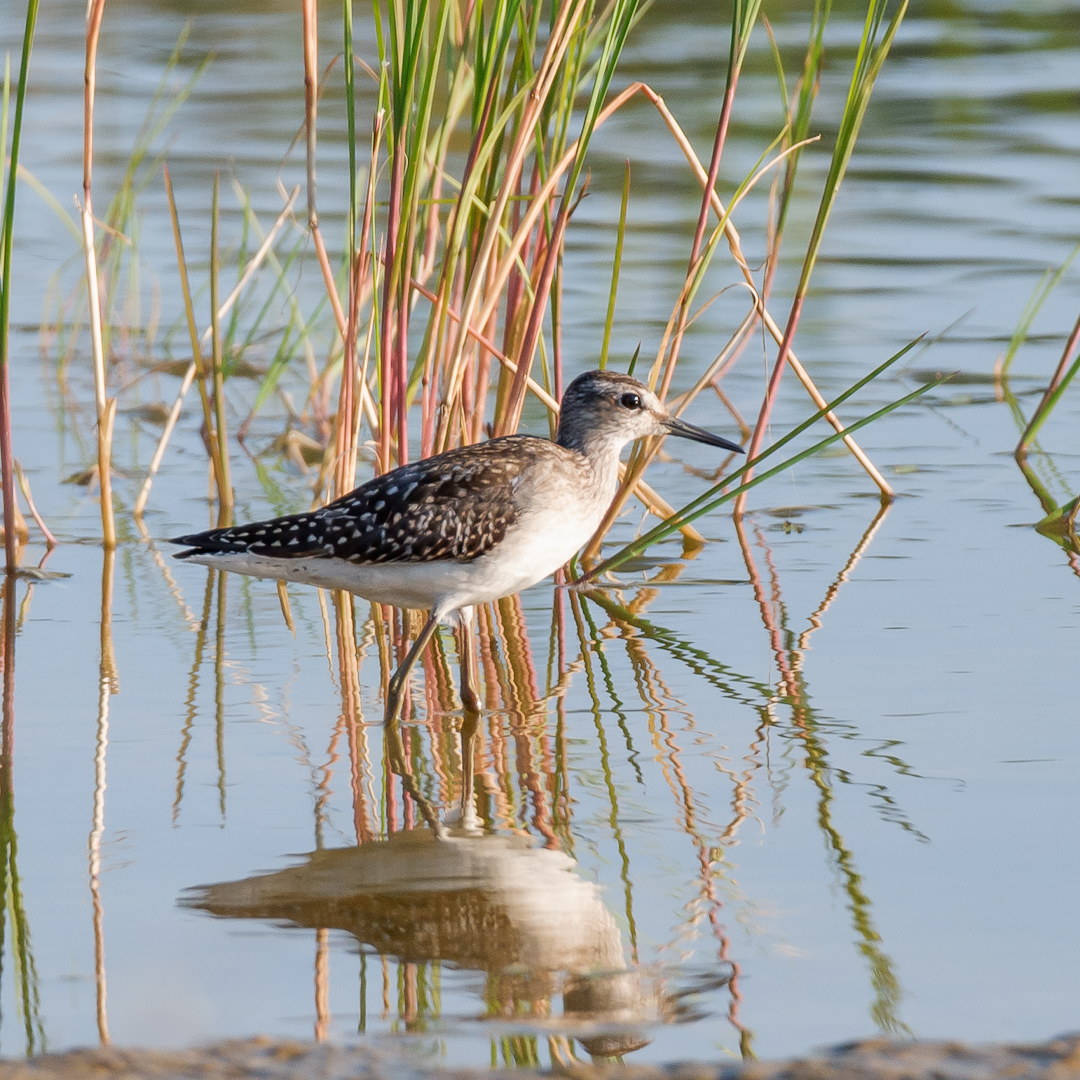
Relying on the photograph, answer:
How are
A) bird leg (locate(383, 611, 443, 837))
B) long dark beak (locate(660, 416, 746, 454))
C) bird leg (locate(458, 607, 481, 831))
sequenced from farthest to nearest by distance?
long dark beak (locate(660, 416, 746, 454))
bird leg (locate(383, 611, 443, 837))
bird leg (locate(458, 607, 481, 831))

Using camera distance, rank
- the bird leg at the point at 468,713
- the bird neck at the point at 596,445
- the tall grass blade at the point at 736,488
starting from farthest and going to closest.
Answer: the bird neck at the point at 596,445
the tall grass blade at the point at 736,488
the bird leg at the point at 468,713

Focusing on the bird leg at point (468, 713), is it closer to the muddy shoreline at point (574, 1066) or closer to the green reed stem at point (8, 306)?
the muddy shoreline at point (574, 1066)

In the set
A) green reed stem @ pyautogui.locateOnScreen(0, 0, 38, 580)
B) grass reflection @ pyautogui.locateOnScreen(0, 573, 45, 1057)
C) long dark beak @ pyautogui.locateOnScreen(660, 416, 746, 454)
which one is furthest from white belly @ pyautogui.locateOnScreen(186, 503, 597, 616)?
green reed stem @ pyautogui.locateOnScreen(0, 0, 38, 580)

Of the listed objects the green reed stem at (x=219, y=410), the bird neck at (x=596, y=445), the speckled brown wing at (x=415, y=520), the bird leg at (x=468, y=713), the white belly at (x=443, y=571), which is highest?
the green reed stem at (x=219, y=410)

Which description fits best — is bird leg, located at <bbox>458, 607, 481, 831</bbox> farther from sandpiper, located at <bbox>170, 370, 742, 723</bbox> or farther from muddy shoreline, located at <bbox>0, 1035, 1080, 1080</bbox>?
muddy shoreline, located at <bbox>0, 1035, 1080, 1080</bbox>

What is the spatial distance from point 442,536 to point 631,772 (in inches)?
45.0

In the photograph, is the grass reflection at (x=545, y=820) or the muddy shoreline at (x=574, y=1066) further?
the grass reflection at (x=545, y=820)

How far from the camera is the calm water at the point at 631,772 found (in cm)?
394

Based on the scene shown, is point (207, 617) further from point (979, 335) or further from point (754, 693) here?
point (979, 335)

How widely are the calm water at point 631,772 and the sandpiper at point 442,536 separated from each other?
38cm

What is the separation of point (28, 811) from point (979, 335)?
7211mm

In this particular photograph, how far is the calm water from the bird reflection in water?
0.04ft

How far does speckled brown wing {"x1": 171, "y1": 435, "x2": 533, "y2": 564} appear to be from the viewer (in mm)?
6031

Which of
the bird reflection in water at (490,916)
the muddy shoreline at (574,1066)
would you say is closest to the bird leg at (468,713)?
the bird reflection in water at (490,916)
